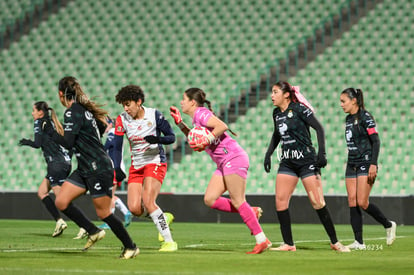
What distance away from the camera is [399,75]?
2342 cm

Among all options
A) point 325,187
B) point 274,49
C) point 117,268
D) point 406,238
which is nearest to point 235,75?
point 274,49

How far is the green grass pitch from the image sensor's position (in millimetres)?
7930

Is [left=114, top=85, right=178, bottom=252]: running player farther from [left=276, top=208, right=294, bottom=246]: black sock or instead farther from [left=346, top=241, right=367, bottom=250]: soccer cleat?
[left=346, top=241, right=367, bottom=250]: soccer cleat

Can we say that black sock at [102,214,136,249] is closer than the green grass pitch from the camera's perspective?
No

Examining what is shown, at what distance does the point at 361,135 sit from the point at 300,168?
128 centimetres

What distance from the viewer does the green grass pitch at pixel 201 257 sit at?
7.93m

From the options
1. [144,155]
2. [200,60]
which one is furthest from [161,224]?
[200,60]

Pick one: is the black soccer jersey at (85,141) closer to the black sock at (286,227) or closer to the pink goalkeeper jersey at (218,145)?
the pink goalkeeper jersey at (218,145)

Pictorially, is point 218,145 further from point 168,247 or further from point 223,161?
point 168,247

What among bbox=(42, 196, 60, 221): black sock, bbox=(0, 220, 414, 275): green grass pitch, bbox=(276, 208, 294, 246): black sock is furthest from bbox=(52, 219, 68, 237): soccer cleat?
bbox=(276, 208, 294, 246): black sock

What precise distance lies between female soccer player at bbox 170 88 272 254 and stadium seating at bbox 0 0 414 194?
35.8 feet

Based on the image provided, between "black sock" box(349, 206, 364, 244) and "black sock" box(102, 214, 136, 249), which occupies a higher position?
"black sock" box(102, 214, 136, 249)

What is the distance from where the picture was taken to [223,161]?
10492mm

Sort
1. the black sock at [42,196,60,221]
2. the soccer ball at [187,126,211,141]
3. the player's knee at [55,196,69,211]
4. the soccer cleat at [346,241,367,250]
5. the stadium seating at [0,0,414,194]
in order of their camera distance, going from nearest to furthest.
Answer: the player's knee at [55,196,69,211] < the soccer ball at [187,126,211,141] < the soccer cleat at [346,241,367,250] < the black sock at [42,196,60,221] < the stadium seating at [0,0,414,194]
